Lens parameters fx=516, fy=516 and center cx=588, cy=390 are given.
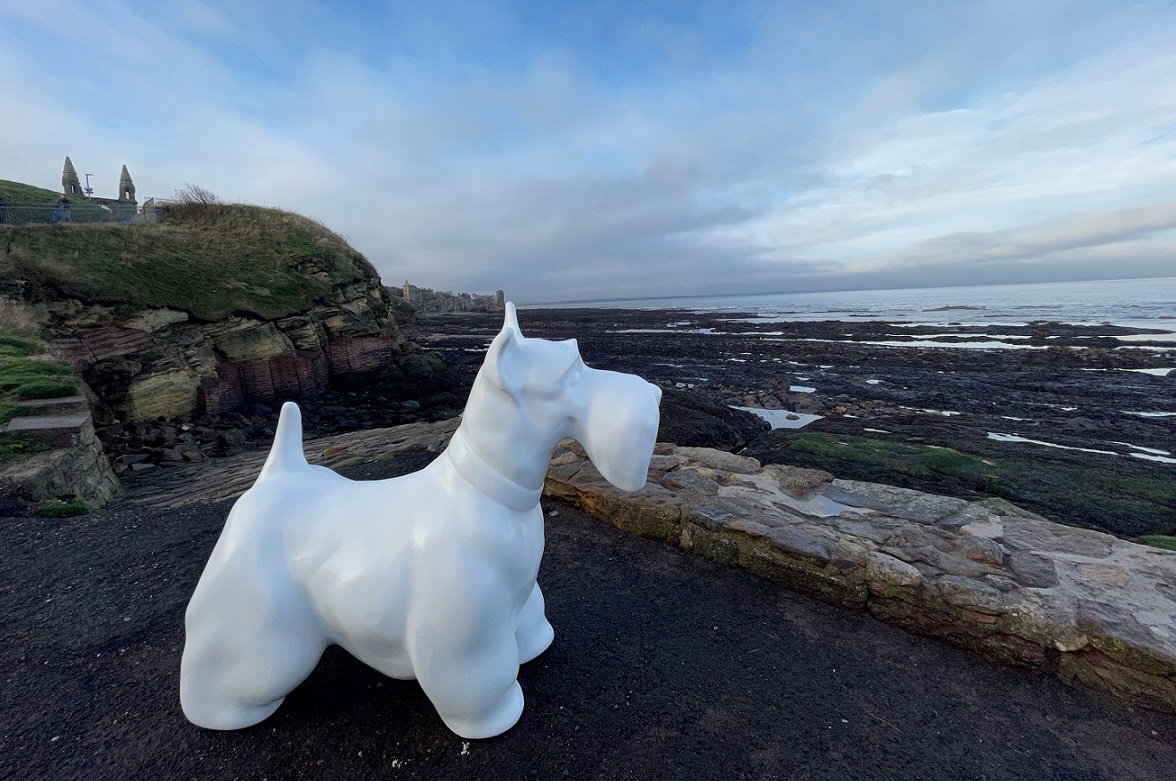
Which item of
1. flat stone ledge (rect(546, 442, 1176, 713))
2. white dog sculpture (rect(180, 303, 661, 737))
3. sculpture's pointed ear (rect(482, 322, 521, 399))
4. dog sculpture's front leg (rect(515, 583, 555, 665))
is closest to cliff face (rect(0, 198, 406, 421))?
flat stone ledge (rect(546, 442, 1176, 713))

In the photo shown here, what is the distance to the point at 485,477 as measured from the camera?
1.89m

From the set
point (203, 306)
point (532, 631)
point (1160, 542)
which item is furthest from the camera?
point (203, 306)

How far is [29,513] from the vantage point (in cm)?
475

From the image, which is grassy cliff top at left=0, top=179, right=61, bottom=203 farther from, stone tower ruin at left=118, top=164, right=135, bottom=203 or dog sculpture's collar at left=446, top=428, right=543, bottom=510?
dog sculpture's collar at left=446, top=428, right=543, bottom=510

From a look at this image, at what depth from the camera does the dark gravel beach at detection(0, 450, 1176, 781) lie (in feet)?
7.00

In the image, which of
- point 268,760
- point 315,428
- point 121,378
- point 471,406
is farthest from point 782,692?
point 121,378

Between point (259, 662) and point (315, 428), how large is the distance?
10.8m

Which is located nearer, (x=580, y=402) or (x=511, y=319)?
(x=580, y=402)

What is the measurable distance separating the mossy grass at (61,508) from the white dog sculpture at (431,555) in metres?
4.29

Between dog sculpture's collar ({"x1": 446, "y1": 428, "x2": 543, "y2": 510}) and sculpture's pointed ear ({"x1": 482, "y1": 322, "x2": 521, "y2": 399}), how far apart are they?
0.25 meters

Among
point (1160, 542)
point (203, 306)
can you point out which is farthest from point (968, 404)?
point (203, 306)

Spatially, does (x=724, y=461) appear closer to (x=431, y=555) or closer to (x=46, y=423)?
(x=431, y=555)

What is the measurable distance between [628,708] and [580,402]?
62.9 inches

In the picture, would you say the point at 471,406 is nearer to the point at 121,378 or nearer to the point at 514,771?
the point at 514,771
